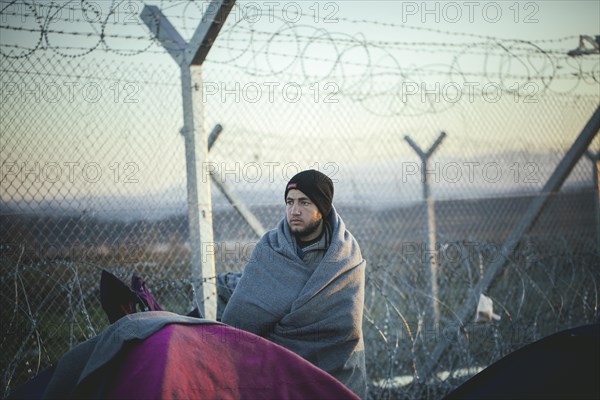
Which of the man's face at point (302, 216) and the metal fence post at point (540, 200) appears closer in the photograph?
the man's face at point (302, 216)

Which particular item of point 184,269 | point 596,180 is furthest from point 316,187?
point 596,180

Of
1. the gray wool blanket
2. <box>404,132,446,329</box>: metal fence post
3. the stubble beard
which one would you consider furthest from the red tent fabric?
<box>404,132,446,329</box>: metal fence post

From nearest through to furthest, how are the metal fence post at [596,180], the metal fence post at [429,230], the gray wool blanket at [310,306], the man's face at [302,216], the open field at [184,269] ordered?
the gray wool blanket at [310,306] → the man's face at [302,216] → the open field at [184,269] → the metal fence post at [429,230] → the metal fence post at [596,180]

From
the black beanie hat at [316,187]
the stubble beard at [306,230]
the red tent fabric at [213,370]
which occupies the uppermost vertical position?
the black beanie hat at [316,187]

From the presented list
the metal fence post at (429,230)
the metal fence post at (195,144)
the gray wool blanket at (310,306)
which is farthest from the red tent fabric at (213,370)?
the metal fence post at (429,230)

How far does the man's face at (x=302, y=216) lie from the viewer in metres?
4.01

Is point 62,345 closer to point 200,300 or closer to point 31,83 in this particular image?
point 200,300

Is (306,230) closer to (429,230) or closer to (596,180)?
(429,230)

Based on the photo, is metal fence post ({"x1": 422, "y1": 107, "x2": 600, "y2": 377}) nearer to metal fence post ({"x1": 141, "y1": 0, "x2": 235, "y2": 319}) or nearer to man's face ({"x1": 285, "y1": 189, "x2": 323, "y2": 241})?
man's face ({"x1": 285, "y1": 189, "x2": 323, "y2": 241})

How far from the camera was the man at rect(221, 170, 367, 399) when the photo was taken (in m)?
3.69

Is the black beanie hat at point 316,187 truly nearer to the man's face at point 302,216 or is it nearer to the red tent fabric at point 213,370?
the man's face at point 302,216

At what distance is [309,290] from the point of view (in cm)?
372

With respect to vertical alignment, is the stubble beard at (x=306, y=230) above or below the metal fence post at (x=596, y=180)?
below

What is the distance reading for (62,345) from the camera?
15.2ft
